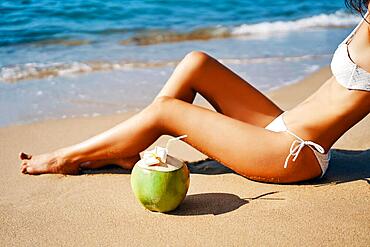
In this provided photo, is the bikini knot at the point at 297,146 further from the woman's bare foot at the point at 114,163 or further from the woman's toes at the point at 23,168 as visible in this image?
the woman's toes at the point at 23,168

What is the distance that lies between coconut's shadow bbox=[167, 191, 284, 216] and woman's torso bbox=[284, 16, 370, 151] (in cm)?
43

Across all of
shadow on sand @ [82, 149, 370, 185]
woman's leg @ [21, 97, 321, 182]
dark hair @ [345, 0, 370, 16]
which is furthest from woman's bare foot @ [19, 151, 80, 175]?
dark hair @ [345, 0, 370, 16]

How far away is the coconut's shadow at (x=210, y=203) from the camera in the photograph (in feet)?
10.1

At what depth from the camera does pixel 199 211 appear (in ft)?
10.1

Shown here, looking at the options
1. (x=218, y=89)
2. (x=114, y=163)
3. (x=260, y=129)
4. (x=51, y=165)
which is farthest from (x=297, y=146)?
(x=51, y=165)

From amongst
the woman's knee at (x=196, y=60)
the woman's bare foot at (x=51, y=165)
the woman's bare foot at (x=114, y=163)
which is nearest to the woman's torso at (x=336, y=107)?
the woman's knee at (x=196, y=60)

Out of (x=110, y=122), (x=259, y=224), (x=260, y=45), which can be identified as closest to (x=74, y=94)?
(x=110, y=122)

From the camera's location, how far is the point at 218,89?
12.0ft

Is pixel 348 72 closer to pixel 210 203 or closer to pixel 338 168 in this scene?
pixel 338 168

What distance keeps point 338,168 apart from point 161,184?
1.34m

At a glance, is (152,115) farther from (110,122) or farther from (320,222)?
(110,122)

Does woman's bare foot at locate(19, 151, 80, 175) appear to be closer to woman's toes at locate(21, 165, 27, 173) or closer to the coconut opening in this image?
woman's toes at locate(21, 165, 27, 173)

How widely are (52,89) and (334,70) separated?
353 centimetres

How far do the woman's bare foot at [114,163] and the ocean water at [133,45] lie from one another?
1.45 m
